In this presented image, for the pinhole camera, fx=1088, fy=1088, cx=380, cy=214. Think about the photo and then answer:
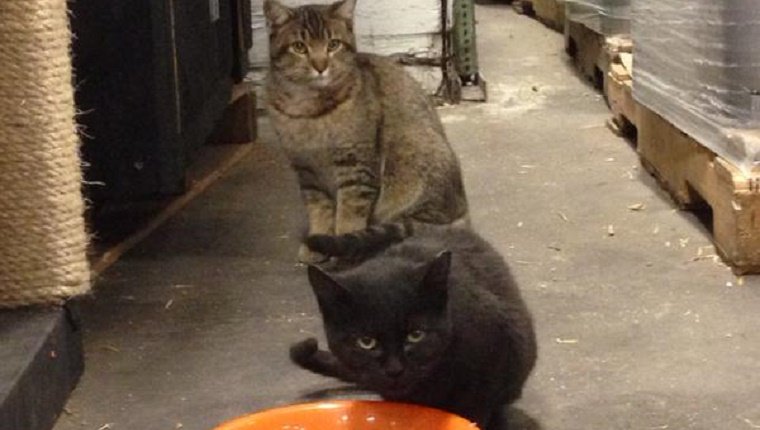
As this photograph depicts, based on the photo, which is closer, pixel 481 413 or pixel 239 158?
pixel 481 413

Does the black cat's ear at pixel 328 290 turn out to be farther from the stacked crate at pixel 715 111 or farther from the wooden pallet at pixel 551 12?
the wooden pallet at pixel 551 12

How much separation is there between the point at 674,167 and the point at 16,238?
4.41 feet

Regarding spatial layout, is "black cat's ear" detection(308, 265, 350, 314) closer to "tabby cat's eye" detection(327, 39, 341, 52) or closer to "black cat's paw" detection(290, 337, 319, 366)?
"black cat's paw" detection(290, 337, 319, 366)

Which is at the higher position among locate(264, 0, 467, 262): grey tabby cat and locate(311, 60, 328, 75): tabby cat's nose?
locate(311, 60, 328, 75): tabby cat's nose

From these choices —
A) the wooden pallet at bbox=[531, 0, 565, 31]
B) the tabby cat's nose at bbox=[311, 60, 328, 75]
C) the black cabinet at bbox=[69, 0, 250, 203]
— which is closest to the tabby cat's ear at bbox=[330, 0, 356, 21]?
the tabby cat's nose at bbox=[311, 60, 328, 75]

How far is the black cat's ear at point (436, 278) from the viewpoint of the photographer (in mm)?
1167

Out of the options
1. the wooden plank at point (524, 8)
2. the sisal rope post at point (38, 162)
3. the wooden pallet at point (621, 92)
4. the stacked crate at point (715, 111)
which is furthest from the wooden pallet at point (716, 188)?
the wooden plank at point (524, 8)

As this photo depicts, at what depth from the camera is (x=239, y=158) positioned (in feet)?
9.37

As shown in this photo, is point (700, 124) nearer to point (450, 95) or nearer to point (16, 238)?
point (16, 238)

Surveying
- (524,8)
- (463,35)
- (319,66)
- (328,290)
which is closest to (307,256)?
(319,66)

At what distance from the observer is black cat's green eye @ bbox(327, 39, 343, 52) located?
207 cm

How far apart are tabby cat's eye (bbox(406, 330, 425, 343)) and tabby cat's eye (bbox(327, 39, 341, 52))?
1.02 metres

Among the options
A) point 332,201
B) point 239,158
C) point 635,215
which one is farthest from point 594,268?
point 239,158

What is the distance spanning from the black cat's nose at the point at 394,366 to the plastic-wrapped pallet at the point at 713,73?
908 mm
